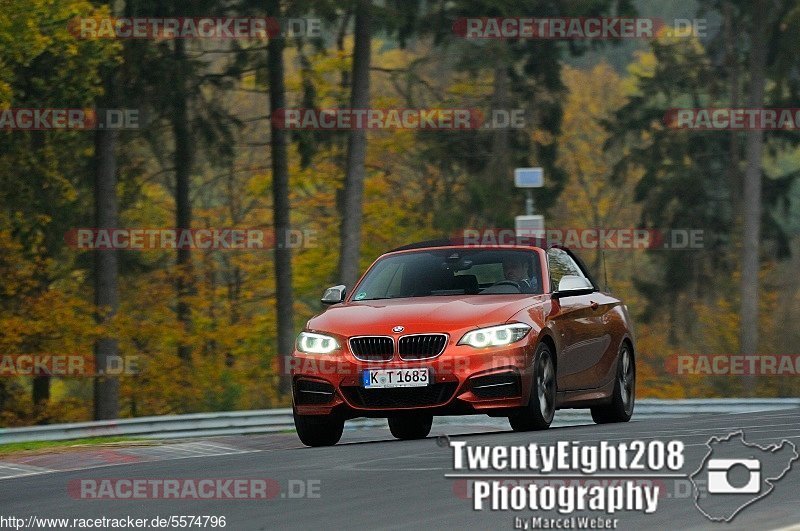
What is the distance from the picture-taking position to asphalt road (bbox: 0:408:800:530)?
8711 millimetres

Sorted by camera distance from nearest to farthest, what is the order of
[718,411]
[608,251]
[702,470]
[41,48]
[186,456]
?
1. [702,470]
2. [186,456]
3. [718,411]
4. [41,48]
5. [608,251]

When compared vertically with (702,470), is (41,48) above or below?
above

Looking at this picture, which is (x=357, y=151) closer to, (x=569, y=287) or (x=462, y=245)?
(x=462, y=245)

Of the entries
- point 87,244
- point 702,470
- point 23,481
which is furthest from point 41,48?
point 702,470

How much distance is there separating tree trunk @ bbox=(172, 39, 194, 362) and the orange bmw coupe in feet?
78.6

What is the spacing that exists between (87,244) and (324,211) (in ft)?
43.5

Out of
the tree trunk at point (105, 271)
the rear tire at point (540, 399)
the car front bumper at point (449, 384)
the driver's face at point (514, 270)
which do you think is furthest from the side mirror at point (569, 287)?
the tree trunk at point (105, 271)

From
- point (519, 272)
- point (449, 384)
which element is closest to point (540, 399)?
point (449, 384)

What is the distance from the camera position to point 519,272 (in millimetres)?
15008

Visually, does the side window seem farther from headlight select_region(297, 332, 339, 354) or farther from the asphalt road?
headlight select_region(297, 332, 339, 354)

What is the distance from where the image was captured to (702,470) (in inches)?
412

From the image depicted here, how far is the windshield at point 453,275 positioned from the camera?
14789 mm

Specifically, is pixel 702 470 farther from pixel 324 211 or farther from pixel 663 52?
pixel 324 211

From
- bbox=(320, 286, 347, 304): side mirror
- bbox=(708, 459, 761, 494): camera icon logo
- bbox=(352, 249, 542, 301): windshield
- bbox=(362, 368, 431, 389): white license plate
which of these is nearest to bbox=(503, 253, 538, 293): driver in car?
bbox=(352, 249, 542, 301): windshield
